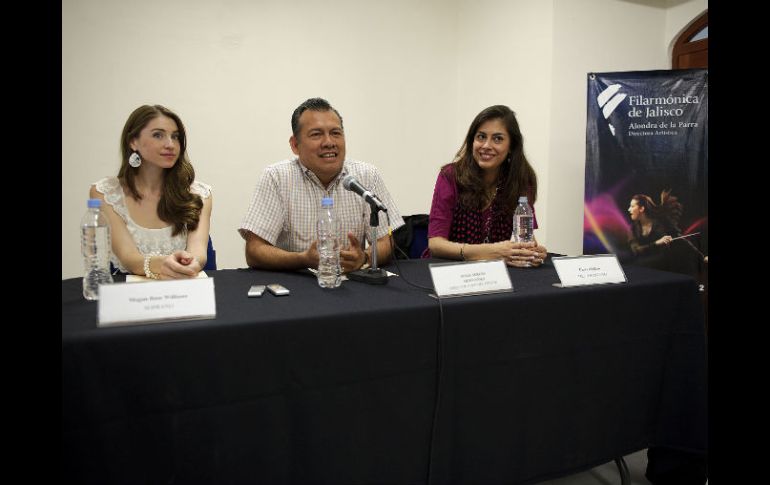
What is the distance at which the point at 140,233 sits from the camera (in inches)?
74.9

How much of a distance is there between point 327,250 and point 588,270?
0.81 metres

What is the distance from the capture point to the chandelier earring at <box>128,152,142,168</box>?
1947 mm

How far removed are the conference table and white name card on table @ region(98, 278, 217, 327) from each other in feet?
0.09

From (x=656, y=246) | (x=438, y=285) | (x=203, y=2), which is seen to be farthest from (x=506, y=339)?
(x=203, y=2)

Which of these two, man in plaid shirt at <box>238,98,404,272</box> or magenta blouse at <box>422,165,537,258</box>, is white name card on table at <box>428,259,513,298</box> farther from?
magenta blouse at <box>422,165,537,258</box>

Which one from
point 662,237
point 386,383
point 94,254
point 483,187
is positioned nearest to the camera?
point 386,383

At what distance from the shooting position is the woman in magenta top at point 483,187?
227 cm

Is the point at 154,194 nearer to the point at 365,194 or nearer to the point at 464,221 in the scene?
the point at 365,194

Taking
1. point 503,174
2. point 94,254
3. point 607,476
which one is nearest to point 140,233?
point 94,254

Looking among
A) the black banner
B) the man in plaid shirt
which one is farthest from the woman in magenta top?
the black banner

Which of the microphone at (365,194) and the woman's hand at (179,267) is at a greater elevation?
the microphone at (365,194)

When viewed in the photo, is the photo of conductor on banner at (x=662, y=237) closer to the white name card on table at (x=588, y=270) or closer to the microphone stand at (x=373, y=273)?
the white name card on table at (x=588, y=270)

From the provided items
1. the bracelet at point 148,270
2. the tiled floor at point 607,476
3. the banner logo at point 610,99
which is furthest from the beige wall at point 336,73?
the bracelet at point 148,270
